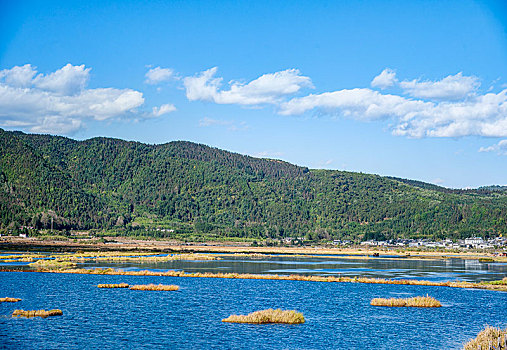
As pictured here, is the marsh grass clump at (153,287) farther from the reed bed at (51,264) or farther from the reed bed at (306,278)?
the reed bed at (51,264)

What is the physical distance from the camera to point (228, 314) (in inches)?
1948

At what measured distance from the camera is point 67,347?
3550cm

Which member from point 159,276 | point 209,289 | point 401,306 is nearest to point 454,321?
point 401,306

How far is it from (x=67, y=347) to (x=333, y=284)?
4466 centimetres

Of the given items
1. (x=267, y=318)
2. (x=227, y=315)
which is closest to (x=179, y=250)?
(x=227, y=315)

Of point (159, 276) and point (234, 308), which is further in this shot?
point (159, 276)

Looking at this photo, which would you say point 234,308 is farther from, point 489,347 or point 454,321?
point 489,347

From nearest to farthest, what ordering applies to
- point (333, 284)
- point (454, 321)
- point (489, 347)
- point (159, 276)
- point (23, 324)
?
point (489, 347) → point (23, 324) → point (454, 321) → point (333, 284) → point (159, 276)

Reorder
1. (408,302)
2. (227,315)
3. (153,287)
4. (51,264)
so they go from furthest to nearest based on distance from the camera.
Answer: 1. (51,264)
2. (153,287)
3. (408,302)
4. (227,315)

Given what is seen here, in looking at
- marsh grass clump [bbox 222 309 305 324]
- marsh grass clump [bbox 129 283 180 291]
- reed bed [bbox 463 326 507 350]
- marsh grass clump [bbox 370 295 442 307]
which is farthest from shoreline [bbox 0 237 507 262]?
reed bed [bbox 463 326 507 350]

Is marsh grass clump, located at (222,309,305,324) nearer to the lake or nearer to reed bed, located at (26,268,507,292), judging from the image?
the lake

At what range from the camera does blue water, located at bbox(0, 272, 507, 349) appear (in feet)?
127

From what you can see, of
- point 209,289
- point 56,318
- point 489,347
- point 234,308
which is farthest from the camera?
point 209,289

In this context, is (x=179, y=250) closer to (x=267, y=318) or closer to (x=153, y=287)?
(x=153, y=287)
